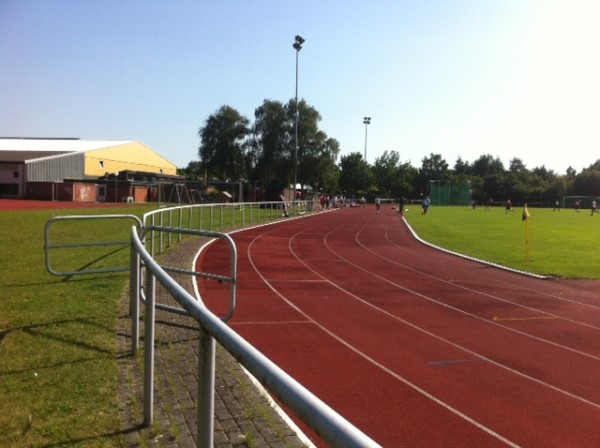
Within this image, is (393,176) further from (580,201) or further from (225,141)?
(225,141)

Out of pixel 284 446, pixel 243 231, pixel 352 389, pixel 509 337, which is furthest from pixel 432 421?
pixel 243 231

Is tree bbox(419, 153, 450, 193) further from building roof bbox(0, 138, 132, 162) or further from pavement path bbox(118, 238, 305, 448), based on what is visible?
pavement path bbox(118, 238, 305, 448)

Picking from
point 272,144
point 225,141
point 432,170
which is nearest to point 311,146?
point 272,144

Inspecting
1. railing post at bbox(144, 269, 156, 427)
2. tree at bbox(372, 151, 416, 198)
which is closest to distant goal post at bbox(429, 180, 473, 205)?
tree at bbox(372, 151, 416, 198)

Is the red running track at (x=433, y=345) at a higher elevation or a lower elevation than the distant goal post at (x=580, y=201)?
lower

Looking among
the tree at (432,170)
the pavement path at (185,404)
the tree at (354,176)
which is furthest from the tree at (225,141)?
the pavement path at (185,404)

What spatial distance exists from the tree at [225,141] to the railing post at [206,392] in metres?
67.4

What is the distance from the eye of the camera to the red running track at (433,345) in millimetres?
4699

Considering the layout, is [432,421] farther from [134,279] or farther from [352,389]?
[134,279]

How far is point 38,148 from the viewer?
2672 inches

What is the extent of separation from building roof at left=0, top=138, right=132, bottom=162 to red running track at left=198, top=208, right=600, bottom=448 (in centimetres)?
5603

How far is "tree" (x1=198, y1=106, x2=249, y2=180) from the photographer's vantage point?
68.8 meters

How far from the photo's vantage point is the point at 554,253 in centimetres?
1831

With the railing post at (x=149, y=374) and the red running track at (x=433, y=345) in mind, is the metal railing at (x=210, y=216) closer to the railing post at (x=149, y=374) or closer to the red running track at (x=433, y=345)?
the red running track at (x=433, y=345)
